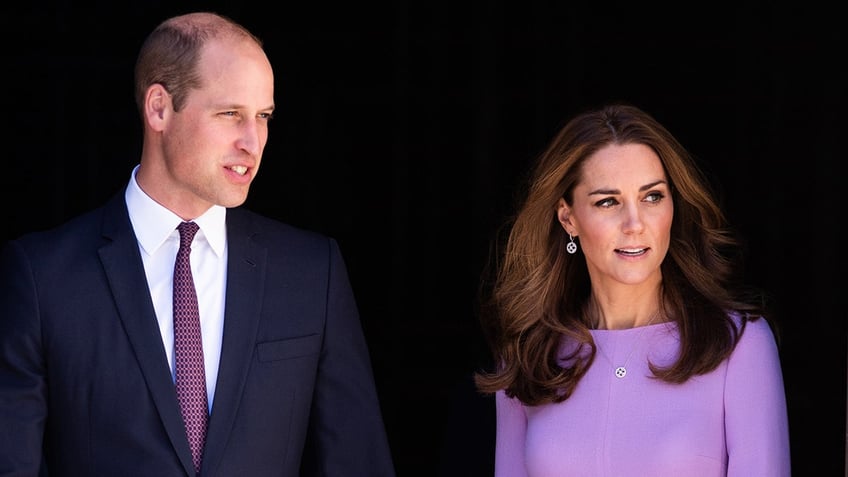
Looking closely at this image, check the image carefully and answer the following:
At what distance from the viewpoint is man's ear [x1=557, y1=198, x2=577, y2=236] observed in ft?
10.7

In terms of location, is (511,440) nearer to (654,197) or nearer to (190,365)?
(654,197)

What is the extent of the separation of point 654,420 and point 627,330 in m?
0.24

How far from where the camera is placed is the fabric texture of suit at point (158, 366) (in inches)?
108

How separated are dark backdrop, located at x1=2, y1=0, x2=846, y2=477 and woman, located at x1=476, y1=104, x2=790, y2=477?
1.23 metres

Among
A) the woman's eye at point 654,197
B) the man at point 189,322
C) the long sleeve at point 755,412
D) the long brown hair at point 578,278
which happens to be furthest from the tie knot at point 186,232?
the long sleeve at point 755,412

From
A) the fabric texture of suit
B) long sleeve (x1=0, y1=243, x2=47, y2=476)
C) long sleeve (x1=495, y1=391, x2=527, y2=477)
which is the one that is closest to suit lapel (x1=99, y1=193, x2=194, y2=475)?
the fabric texture of suit

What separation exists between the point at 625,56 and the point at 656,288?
1641mm

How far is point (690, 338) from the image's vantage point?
2.98 meters

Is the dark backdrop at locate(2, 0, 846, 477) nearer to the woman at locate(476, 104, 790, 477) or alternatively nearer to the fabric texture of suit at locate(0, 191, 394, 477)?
the woman at locate(476, 104, 790, 477)

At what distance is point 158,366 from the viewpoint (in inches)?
109

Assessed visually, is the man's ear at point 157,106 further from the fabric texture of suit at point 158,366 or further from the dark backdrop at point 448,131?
the dark backdrop at point 448,131

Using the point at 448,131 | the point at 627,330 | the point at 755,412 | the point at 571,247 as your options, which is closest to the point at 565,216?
the point at 571,247

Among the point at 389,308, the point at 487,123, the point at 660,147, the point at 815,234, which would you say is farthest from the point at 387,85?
the point at 660,147

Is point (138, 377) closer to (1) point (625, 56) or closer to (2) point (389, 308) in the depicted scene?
(2) point (389, 308)
